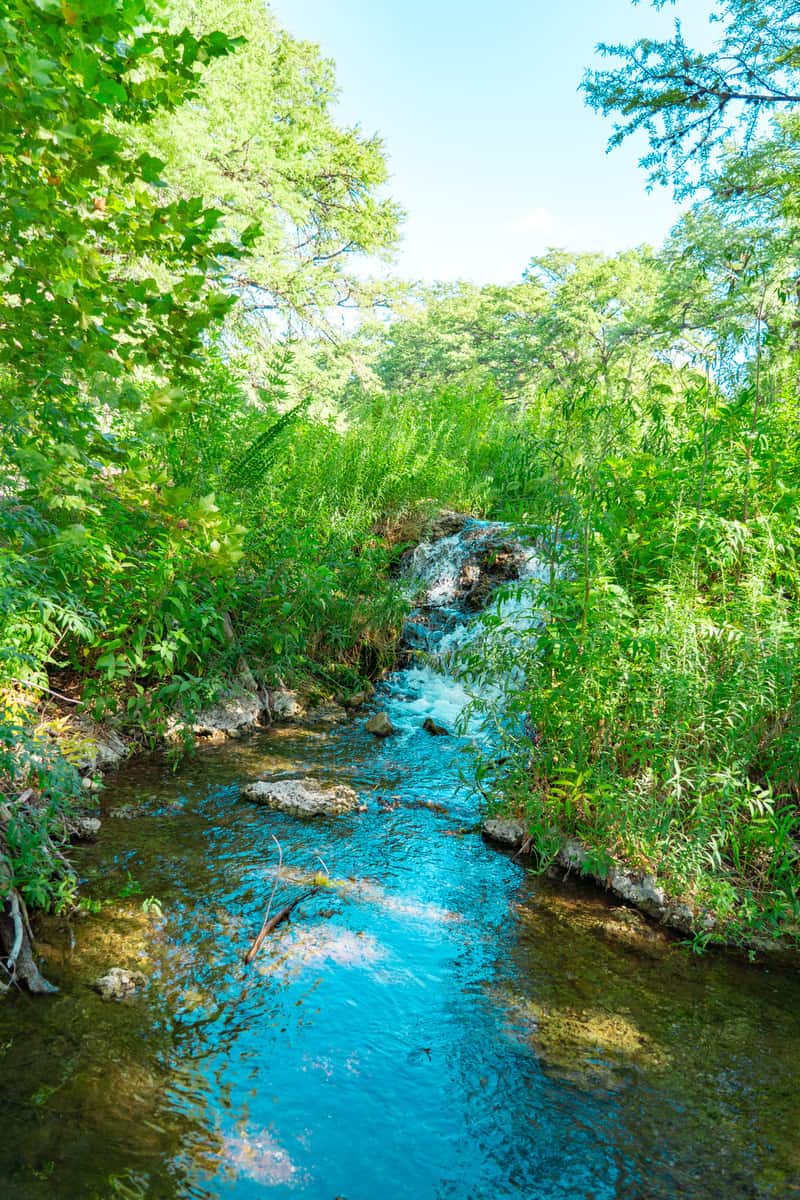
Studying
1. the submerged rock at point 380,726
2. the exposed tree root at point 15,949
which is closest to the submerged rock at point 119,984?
the exposed tree root at point 15,949

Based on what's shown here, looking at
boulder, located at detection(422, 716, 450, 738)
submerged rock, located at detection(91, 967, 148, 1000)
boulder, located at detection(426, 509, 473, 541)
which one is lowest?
submerged rock, located at detection(91, 967, 148, 1000)

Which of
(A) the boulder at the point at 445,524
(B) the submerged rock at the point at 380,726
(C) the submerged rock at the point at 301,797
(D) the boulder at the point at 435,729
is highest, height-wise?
(A) the boulder at the point at 445,524

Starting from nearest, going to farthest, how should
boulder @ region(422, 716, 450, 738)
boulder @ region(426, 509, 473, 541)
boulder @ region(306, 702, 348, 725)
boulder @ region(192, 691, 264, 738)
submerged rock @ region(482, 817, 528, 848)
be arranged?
submerged rock @ region(482, 817, 528, 848) < boulder @ region(192, 691, 264, 738) < boulder @ region(422, 716, 450, 738) < boulder @ region(306, 702, 348, 725) < boulder @ region(426, 509, 473, 541)

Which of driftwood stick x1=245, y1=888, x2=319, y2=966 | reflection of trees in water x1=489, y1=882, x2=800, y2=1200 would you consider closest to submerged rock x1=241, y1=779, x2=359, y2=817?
driftwood stick x1=245, y1=888, x2=319, y2=966

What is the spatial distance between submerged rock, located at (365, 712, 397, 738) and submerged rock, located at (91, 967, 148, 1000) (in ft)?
11.8

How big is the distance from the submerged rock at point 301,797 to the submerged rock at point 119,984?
1795 mm

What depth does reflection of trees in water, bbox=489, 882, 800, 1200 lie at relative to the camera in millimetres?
2344

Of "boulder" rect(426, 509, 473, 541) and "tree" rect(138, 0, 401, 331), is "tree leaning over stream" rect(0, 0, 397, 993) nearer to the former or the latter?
"boulder" rect(426, 509, 473, 541)

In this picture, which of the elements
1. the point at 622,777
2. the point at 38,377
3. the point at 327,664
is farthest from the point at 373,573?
→ the point at 38,377

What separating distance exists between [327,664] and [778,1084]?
209 inches

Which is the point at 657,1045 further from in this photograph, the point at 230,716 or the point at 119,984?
the point at 230,716

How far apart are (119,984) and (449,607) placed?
6.50 metres

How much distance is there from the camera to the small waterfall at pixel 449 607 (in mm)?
7359

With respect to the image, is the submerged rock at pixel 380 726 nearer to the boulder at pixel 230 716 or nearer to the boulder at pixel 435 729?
the boulder at pixel 435 729
